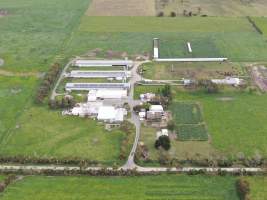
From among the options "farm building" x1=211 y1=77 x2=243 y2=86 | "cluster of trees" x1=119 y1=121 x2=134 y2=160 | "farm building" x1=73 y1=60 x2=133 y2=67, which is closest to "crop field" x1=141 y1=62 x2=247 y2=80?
"farm building" x1=211 y1=77 x2=243 y2=86

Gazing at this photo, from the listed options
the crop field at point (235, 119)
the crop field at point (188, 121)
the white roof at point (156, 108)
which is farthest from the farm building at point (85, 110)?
the crop field at point (235, 119)

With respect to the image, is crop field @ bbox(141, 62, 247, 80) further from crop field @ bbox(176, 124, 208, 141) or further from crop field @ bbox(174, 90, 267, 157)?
crop field @ bbox(176, 124, 208, 141)

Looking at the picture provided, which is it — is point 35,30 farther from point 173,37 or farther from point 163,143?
point 163,143

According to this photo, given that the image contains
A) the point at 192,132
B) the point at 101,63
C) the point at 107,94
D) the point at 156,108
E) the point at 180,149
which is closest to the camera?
the point at 180,149

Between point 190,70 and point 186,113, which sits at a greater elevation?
point 190,70

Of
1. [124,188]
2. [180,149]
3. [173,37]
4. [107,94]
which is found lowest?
[124,188]

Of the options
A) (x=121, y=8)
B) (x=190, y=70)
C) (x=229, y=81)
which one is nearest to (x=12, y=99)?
(x=190, y=70)
